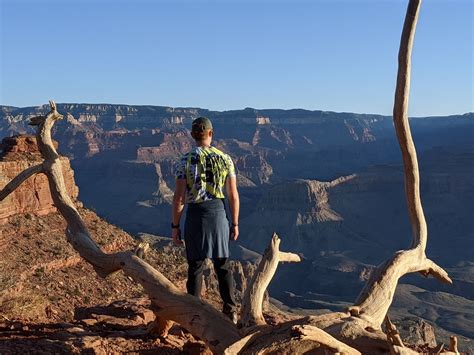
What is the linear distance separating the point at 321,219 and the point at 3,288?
86728 millimetres

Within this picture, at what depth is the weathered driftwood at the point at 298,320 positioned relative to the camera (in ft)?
15.7

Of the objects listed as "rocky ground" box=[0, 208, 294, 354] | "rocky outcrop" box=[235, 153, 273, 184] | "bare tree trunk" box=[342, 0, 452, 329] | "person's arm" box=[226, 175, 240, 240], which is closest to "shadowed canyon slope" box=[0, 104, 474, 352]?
"rocky outcrop" box=[235, 153, 273, 184]

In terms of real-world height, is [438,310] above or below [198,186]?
below

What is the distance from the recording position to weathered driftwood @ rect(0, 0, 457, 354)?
479 centimetres

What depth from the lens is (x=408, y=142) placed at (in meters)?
6.06

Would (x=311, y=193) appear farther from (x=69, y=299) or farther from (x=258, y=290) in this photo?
(x=258, y=290)

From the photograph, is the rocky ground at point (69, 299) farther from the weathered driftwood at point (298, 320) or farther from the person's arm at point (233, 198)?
the person's arm at point (233, 198)

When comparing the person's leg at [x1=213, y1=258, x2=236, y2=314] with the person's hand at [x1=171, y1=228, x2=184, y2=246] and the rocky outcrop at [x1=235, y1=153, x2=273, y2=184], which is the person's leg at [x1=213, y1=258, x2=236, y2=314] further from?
the rocky outcrop at [x1=235, y1=153, x2=273, y2=184]

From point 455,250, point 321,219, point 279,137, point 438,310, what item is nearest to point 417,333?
point 438,310

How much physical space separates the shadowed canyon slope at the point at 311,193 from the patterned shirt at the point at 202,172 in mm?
48373

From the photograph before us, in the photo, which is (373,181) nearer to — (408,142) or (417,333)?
(417,333)

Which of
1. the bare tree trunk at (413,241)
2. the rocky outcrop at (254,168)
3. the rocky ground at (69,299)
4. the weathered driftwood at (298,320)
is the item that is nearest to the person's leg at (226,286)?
the rocky ground at (69,299)

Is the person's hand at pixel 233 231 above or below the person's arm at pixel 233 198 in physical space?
below

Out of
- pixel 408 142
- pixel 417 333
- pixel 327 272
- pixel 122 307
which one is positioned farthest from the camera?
pixel 327 272
